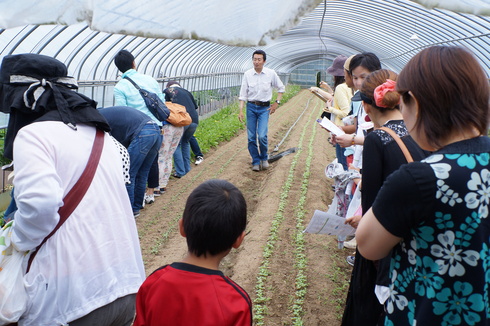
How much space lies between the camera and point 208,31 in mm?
3496

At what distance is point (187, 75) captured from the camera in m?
16.2

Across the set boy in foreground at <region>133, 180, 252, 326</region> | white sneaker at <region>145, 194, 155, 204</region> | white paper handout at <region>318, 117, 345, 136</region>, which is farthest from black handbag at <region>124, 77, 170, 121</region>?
boy in foreground at <region>133, 180, 252, 326</region>

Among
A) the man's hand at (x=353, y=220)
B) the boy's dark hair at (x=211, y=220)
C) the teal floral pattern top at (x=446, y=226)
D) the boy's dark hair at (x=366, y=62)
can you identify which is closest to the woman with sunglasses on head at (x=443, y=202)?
the teal floral pattern top at (x=446, y=226)

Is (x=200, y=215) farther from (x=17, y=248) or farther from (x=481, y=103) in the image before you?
(x=481, y=103)

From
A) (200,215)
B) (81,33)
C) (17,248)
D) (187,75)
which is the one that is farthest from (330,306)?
(187,75)

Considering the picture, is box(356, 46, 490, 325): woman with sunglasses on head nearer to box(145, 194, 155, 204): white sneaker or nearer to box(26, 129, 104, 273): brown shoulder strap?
box(26, 129, 104, 273): brown shoulder strap

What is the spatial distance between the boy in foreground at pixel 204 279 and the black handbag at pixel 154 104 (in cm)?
421

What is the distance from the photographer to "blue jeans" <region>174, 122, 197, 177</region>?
837 cm

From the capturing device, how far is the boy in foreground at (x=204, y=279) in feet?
5.91

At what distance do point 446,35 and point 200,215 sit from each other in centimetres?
1252

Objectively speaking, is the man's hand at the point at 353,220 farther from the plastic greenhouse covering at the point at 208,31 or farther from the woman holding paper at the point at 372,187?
the plastic greenhouse covering at the point at 208,31

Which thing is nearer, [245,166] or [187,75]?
[245,166]

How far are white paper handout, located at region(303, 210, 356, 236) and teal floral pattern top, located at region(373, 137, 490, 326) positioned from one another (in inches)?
40.9

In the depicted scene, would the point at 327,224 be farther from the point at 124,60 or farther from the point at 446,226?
the point at 124,60
